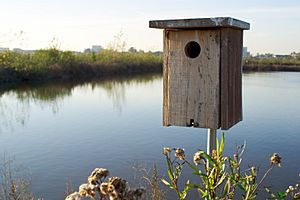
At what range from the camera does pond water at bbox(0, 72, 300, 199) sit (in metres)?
6.19

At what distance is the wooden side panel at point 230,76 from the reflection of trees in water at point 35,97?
7.95 metres

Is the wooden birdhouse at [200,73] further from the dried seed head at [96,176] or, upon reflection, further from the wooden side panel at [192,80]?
the dried seed head at [96,176]

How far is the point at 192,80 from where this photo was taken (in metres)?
2.12

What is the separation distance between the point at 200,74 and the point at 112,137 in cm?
615

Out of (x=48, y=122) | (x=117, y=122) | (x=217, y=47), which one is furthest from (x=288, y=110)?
(x=217, y=47)

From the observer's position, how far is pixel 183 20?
196cm

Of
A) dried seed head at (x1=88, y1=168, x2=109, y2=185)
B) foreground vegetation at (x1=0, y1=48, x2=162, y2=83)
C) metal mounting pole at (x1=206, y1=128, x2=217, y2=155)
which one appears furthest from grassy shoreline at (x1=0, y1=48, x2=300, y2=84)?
dried seed head at (x1=88, y1=168, x2=109, y2=185)

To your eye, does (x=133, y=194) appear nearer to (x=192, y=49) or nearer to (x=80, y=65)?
(x=192, y=49)

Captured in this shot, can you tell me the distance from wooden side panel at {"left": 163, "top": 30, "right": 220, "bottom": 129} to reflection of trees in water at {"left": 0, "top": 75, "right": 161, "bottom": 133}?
7.83 meters

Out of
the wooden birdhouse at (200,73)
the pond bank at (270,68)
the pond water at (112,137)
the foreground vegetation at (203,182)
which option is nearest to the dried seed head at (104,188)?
the foreground vegetation at (203,182)

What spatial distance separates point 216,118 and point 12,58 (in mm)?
17930

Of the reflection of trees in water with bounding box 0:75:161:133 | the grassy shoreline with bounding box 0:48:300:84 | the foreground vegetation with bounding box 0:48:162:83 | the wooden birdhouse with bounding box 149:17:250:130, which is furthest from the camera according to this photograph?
the grassy shoreline with bounding box 0:48:300:84

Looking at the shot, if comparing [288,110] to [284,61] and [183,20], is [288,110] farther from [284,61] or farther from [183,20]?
[284,61]

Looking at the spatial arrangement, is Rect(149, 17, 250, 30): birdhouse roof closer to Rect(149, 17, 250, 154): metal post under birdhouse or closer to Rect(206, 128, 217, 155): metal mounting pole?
Rect(149, 17, 250, 154): metal post under birdhouse
